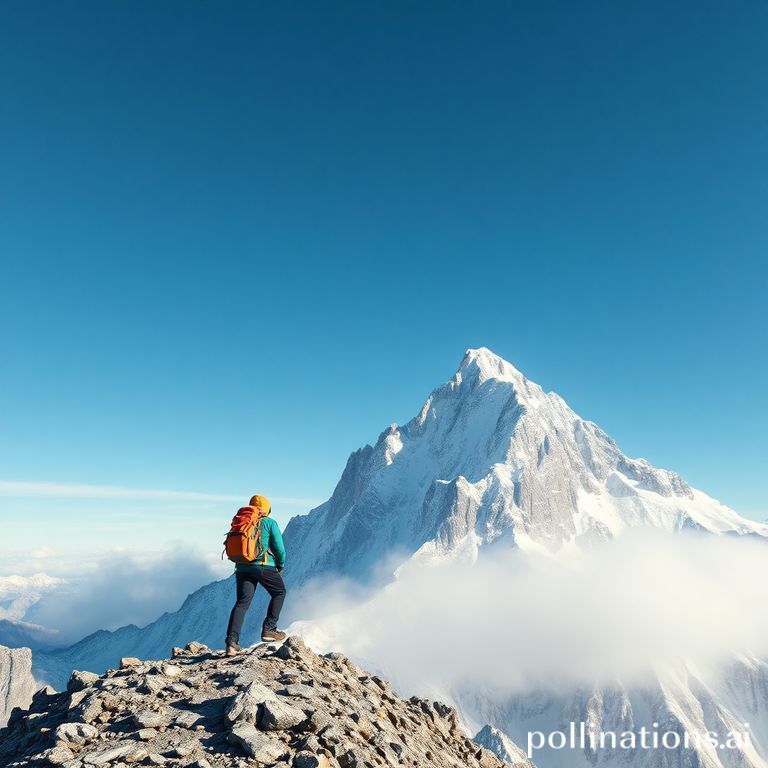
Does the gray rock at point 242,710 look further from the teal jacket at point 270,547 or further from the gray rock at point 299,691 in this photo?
the teal jacket at point 270,547

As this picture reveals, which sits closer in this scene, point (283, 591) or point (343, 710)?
point (343, 710)

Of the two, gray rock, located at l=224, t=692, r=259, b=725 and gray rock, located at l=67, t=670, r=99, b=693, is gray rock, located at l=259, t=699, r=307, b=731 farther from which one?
gray rock, located at l=67, t=670, r=99, b=693

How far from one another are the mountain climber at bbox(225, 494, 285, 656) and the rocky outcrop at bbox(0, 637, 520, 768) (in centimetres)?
108

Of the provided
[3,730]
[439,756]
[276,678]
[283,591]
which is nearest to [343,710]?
[276,678]

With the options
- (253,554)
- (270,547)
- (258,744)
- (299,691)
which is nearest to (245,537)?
(253,554)

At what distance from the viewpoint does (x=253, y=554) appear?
49.5ft

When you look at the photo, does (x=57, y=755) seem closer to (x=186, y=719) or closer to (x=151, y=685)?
(x=186, y=719)

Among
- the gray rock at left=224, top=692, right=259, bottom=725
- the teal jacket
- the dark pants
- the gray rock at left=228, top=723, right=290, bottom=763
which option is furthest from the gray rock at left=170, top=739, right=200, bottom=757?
the teal jacket

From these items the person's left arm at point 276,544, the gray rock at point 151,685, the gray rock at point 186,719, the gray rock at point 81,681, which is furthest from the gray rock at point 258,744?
the gray rock at point 81,681

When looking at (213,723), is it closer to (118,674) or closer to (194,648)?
(118,674)

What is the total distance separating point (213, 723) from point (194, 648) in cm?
739

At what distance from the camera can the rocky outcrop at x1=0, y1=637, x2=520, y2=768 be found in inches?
375

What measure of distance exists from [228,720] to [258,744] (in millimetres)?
1118

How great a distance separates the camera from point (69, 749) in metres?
9.91
